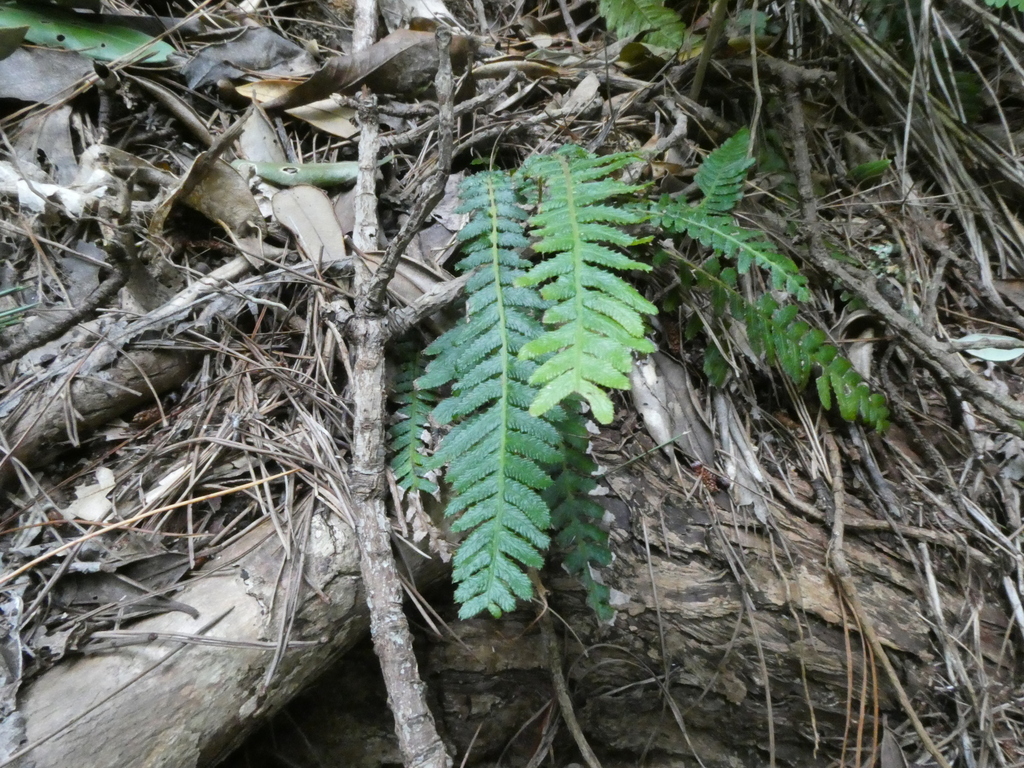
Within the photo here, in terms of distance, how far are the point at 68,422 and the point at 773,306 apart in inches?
71.3

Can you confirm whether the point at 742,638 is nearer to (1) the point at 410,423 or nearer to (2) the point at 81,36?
(1) the point at 410,423

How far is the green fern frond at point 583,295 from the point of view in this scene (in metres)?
1.09

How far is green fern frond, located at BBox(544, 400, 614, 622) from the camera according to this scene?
4.64ft

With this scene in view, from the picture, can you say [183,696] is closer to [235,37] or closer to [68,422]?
[68,422]

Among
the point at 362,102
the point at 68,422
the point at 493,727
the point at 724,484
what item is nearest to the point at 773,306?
the point at 724,484

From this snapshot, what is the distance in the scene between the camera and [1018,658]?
5.11 ft

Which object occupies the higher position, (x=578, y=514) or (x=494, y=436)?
(x=494, y=436)

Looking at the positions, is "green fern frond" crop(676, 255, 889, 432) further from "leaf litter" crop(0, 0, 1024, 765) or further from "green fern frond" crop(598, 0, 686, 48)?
"green fern frond" crop(598, 0, 686, 48)

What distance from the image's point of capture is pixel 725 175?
1738 mm

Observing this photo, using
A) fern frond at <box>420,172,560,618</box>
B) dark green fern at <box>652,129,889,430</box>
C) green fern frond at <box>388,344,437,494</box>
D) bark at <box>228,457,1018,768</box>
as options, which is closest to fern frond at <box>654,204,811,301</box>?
dark green fern at <box>652,129,889,430</box>

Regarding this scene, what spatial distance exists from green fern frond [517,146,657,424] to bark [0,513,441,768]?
0.68 metres

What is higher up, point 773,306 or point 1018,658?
point 773,306

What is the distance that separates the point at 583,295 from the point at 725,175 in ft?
2.70

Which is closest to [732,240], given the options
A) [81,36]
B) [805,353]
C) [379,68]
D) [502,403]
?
[805,353]
